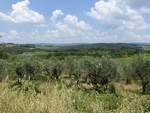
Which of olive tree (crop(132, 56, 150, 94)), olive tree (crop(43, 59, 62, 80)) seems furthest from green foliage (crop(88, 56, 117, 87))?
olive tree (crop(43, 59, 62, 80))

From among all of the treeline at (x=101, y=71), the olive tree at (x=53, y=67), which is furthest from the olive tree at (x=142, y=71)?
the olive tree at (x=53, y=67)

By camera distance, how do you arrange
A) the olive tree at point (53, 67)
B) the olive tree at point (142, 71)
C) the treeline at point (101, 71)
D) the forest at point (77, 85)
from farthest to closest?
the olive tree at point (53, 67), the olive tree at point (142, 71), the treeline at point (101, 71), the forest at point (77, 85)

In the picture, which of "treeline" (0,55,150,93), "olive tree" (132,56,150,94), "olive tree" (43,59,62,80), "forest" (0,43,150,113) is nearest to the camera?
"forest" (0,43,150,113)

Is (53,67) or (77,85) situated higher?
(77,85)

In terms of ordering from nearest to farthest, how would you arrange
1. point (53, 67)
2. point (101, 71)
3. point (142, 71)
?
1. point (101, 71)
2. point (142, 71)
3. point (53, 67)

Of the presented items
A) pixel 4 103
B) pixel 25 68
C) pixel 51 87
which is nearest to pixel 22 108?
pixel 4 103

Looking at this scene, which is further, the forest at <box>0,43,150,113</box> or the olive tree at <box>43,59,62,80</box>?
the olive tree at <box>43,59,62,80</box>

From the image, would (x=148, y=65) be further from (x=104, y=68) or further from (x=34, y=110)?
(x=34, y=110)

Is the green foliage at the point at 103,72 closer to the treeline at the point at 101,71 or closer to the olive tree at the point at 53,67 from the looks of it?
the treeline at the point at 101,71

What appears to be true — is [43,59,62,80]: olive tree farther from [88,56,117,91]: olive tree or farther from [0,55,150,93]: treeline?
[88,56,117,91]: olive tree

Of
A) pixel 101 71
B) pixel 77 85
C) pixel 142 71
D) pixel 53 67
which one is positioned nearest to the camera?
pixel 77 85

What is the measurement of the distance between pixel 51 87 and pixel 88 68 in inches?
1013

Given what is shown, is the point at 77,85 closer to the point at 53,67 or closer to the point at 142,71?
the point at 142,71

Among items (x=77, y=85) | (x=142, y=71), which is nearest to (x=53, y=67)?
(x=142, y=71)
